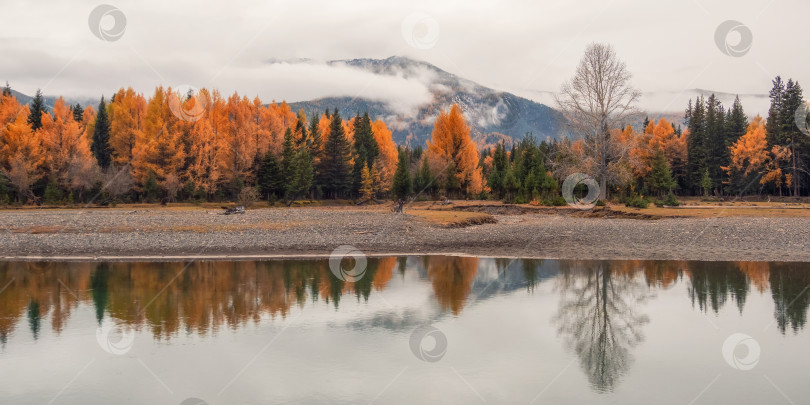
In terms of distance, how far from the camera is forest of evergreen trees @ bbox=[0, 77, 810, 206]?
5481cm

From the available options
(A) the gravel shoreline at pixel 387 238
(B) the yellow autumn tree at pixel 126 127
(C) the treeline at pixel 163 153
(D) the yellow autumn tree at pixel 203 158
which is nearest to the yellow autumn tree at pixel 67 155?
(C) the treeline at pixel 163 153

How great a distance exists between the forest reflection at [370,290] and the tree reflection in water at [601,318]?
1.3 inches

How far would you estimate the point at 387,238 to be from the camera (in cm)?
3183

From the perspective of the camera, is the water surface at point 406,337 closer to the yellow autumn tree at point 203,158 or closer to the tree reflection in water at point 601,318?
the tree reflection in water at point 601,318

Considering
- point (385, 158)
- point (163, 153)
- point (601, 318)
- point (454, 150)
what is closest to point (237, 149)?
point (163, 153)

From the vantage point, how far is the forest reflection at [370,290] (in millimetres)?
14891

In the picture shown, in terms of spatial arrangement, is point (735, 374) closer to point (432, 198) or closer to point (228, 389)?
point (228, 389)

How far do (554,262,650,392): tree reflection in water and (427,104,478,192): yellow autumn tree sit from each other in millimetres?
47389

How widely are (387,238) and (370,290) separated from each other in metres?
12.4

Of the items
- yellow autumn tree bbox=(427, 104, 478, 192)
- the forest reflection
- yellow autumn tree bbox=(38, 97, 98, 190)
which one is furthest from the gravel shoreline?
yellow autumn tree bbox=(427, 104, 478, 192)

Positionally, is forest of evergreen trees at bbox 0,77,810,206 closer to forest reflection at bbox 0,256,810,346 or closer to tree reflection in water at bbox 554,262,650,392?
forest reflection at bbox 0,256,810,346

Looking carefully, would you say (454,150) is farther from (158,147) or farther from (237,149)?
(158,147)

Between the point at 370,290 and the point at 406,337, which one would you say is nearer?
the point at 406,337

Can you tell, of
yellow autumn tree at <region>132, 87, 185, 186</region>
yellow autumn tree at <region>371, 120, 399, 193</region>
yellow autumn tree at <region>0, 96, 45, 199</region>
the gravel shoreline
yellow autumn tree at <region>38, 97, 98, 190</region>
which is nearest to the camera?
the gravel shoreline
